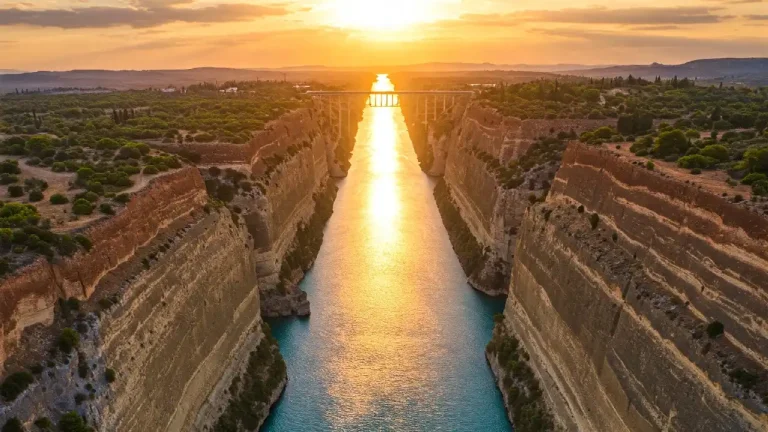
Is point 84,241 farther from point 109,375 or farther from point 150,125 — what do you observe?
point 150,125

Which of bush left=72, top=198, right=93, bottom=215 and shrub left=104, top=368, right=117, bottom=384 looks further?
bush left=72, top=198, right=93, bottom=215

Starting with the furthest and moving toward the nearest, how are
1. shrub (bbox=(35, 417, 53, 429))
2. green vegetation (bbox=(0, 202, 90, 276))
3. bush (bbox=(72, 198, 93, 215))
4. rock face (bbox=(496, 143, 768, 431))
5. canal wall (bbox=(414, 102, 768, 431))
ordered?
bush (bbox=(72, 198, 93, 215)) < green vegetation (bbox=(0, 202, 90, 276)) < canal wall (bbox=(414, 102, 768, 431)) < rock face (bbox=(496, 143, 768, 431)) < shrub (bbox=(35, 417, 53, 429))

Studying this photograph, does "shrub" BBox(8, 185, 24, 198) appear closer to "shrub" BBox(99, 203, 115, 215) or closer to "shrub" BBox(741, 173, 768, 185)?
"shrub" BBox(99, 203, 115, 215)

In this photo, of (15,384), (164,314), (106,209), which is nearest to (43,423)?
(15,384)

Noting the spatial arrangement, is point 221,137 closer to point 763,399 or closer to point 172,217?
point 172,217

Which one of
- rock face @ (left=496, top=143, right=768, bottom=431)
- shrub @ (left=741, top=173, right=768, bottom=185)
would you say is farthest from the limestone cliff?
shrub @ (left=741, top=173, right=768, bottom=185)

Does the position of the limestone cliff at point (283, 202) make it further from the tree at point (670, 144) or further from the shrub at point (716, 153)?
the shrub at point (716, 153)
